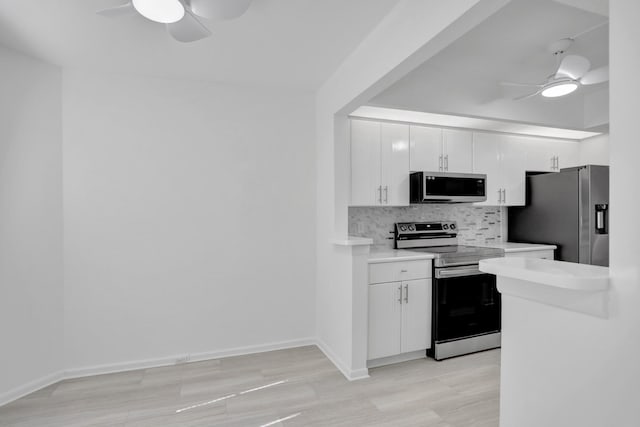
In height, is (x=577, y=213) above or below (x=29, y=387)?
above

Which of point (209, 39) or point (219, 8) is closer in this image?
point (219, 8)

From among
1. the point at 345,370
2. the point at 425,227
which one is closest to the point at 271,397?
the point at 345,370

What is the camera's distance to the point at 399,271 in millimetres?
2889

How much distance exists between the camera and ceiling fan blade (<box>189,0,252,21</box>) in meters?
1.68

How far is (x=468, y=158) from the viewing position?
3.65 m

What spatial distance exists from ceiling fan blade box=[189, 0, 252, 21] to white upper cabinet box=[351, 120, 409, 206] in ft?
5.43

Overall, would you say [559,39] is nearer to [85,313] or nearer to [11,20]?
[11,20]

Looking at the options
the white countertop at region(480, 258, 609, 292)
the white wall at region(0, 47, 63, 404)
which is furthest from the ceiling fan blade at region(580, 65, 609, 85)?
the white wall at region(0, 47, 63, 404)

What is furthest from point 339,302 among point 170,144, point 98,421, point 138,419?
point 170,144

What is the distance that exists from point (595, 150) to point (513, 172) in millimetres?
1169

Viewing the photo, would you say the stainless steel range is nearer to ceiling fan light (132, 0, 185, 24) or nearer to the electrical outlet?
the electrical outlet

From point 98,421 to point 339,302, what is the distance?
1.83 m

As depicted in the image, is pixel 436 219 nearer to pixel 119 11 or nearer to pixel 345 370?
pixel 345 370

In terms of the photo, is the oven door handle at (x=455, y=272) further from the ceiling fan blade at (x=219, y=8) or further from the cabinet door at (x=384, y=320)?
the ceiling fan blade at (x=219, y=8)
